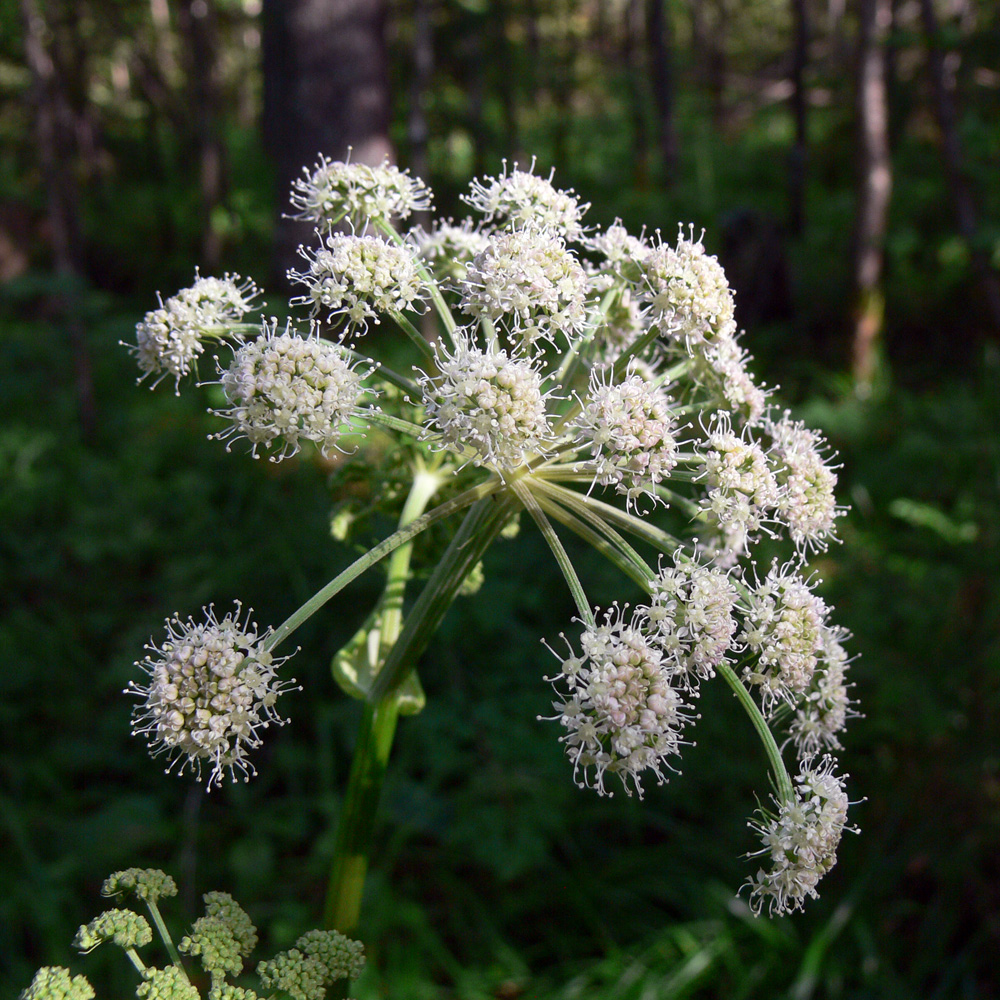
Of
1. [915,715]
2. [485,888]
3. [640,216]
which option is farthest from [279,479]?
[640,216]

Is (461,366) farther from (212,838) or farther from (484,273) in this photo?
(212,838)

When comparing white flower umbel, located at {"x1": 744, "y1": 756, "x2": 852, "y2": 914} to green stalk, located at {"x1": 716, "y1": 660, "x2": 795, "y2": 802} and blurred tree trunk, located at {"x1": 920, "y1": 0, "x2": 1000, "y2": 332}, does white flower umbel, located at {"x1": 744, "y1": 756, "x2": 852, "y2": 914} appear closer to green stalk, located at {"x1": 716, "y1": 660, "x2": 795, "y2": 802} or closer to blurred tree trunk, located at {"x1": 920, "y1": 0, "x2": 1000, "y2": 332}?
green stalk, located at {"x1": 716, "y1": 660, "x2": 795, "y2": 802}

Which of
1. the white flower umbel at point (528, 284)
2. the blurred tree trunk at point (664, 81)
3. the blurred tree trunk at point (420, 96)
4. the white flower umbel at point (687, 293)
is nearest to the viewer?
the white flower umbel at point (528, 284)

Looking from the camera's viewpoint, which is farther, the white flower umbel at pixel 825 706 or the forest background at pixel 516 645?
the forest background at pixel 516 645

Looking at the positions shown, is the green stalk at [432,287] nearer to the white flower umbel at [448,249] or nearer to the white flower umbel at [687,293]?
the white flower umbel at [448,249]

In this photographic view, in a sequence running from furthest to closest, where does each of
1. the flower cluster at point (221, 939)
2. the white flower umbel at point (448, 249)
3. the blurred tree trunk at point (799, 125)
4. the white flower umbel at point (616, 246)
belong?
the blurred tree trunk at point (799, 125) < the white flower umbel at point (448, 249) < the white flower umbel at point (616, 246) < the flower cluster at point (221, 939)

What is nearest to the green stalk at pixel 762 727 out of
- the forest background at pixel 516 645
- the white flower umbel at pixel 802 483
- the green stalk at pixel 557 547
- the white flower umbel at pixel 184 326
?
the green stalk at pixel 557 547

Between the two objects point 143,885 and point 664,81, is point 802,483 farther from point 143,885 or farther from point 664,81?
point 664,81

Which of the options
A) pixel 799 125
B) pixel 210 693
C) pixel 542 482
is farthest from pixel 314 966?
pixel 799 125
